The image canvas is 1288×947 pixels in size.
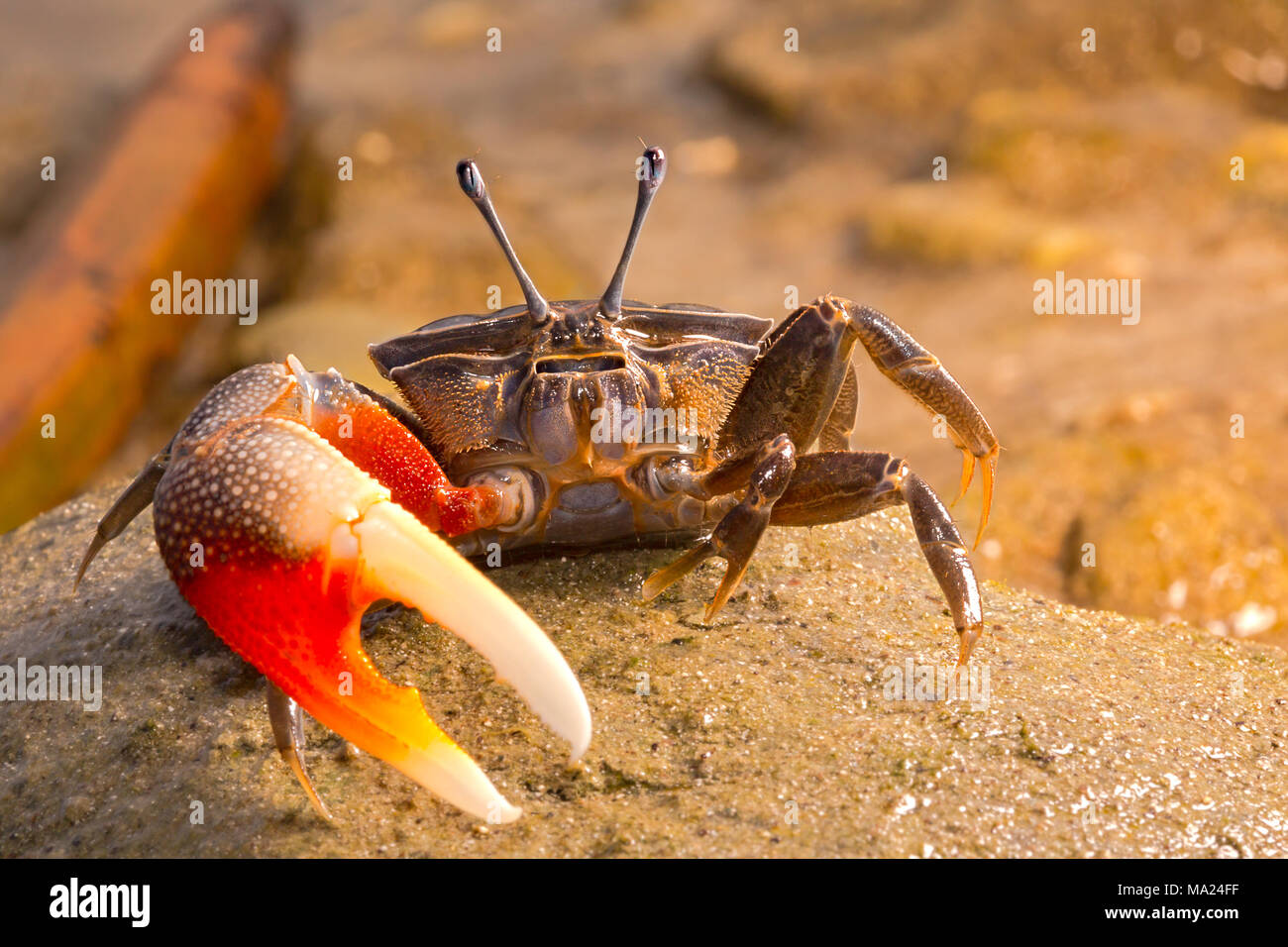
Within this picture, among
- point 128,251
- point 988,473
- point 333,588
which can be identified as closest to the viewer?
point 333,588

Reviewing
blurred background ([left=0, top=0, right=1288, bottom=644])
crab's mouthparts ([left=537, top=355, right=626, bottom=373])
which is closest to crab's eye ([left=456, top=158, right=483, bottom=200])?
crab's mouthparts ([left=537, top=355, right=626, bottom=373])

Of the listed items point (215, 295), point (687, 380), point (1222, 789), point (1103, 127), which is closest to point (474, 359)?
point (687, 380)

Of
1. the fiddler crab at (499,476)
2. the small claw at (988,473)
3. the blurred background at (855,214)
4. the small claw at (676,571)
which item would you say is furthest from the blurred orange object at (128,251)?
the small claw at (988,473)

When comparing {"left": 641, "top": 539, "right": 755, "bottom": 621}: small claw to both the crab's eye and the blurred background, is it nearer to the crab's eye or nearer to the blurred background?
the crab's eye

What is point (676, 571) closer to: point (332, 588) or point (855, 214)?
point (332, 588)

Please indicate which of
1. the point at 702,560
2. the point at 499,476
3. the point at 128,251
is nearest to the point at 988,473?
the point at 702,560

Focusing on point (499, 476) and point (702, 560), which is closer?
point (702, 560)

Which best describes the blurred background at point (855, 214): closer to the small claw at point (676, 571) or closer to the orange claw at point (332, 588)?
the small claw at point (676, 571)

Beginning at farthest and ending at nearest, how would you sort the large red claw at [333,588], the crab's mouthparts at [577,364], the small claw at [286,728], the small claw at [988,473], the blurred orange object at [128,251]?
the blurred orange object at [128,251] < the small claw at [988,473] < the crab's mouthparts at [577,364] < the small claw at [286,728] < the large red claw at [333,588]

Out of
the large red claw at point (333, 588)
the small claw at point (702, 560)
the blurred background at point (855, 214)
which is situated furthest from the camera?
the blurred background at point (855, 214)
